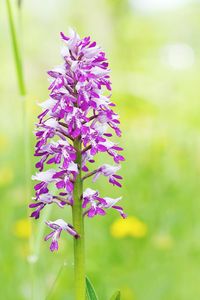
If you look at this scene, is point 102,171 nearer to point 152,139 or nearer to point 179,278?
point 179,278

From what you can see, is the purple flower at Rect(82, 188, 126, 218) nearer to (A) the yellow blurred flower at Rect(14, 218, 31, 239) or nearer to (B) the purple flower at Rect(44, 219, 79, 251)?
(B) the purple flower at Rect(44, 219, 79, 251)

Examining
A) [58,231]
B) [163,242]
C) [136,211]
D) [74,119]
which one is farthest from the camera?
[136,211]

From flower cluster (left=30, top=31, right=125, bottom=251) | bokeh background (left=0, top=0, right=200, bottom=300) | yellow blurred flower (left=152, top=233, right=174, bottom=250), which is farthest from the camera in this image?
yellow blurred flower (left=152, top=233, right=174, bottom=250)

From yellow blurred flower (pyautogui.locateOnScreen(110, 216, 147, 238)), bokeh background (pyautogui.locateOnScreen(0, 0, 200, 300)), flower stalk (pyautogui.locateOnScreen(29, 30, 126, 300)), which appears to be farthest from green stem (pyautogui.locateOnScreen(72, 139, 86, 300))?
yellow blurred flower (pyautogui.locateOnScreen(110, 216, 147, 238))

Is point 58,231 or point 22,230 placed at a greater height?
point 58,231

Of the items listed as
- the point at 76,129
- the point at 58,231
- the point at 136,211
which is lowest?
the point at 136,211

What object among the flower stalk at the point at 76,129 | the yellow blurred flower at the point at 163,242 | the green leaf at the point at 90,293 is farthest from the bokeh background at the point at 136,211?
the flower stalk at the point at 76,129

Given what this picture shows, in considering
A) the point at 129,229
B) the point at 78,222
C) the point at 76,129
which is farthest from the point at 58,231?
the point at 129,229

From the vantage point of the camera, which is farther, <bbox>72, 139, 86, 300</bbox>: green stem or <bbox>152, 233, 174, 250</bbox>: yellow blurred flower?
<bbox>152, 233, 174, 250</bbox>: yellow blurred flower

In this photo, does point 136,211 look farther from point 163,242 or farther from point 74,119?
point 74,119
